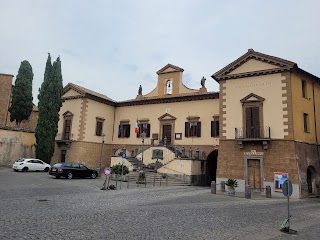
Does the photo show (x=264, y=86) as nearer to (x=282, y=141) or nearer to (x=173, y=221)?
(x=282, y=141)

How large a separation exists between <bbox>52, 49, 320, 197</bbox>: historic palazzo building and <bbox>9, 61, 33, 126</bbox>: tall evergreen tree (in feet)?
24.9

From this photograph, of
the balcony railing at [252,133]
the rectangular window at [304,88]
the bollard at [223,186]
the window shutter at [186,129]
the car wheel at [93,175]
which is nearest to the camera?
the bollard at [223,186]

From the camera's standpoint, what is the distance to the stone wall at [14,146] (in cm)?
3070

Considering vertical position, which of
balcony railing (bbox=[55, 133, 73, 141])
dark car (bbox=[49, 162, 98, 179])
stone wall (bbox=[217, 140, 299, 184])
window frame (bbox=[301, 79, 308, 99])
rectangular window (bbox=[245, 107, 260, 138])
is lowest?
dark car (bbox=[49, 162, 98, 179])

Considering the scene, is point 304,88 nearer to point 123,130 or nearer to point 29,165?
point 123,130

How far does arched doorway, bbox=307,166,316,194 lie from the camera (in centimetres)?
2155

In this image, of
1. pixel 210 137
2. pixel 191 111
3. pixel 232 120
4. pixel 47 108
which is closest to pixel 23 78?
pixel 47 108

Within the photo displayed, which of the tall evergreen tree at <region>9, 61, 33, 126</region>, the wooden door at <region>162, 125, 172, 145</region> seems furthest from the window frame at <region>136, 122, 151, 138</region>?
the tall evergreen tree at <region>9, 61, 33, 126</region>

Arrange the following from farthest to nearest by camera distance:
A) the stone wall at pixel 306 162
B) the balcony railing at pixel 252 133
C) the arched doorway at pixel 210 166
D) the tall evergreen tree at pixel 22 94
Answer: the tall evergreen tree at pixel 22 94 < the arched doorway at pixel 210 166 < the balcony railing at pixel 252 133 < the stone wall at pixel 306 162

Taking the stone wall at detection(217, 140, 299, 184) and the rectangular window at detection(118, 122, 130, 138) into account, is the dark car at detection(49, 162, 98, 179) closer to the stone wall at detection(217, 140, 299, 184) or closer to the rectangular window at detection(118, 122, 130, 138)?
the rectangular window at detection(118, 122, 130, 138)

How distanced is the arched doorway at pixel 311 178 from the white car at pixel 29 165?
86.7 feet

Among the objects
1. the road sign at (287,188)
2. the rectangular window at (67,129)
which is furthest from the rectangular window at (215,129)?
the road sign at (287,188)

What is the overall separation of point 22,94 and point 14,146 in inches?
366

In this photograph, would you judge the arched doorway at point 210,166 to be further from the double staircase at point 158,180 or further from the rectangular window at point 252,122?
the rectangular window at point 252,122
